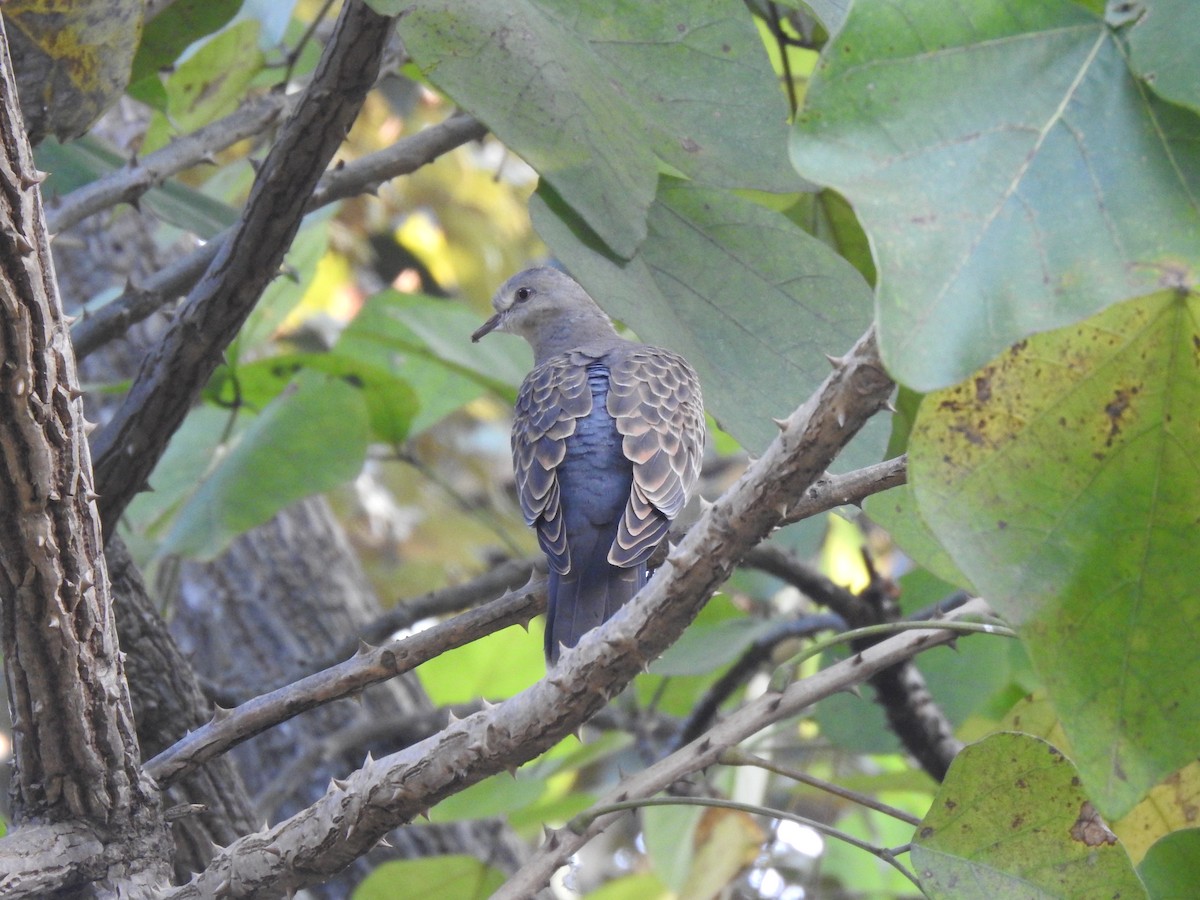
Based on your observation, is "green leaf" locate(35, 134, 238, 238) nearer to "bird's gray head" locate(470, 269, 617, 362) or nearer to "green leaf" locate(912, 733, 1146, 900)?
"bird's gray head" locate(470, 269, 617, 362)

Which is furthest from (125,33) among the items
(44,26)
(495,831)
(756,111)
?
(495,831)

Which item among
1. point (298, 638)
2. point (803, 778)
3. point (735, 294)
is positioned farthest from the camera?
point (298, 638)

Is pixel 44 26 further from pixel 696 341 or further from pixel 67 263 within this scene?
pixel 67 263

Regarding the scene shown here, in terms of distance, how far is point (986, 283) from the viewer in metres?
0.96

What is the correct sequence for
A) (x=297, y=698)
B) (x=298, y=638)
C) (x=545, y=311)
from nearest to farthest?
1. (x=297, y=698)
2. (x=545, y=311)
3. (x=298, y=638)

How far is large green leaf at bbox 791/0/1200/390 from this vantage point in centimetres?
95

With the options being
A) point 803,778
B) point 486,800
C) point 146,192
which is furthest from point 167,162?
point 803,778

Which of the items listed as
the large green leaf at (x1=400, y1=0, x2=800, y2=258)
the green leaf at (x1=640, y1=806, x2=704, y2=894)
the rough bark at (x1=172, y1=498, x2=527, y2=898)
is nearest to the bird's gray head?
the rough bark at (x1=172, y1=498, x2=527, y2=898)

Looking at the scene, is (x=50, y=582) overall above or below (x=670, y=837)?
above

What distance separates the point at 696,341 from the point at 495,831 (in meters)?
2.25

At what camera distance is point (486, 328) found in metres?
3.39

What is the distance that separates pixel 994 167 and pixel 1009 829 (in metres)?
0.83

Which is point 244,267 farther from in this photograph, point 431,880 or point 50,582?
point 431,880

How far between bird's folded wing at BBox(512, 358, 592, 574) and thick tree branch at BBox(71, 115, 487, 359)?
61 cm
